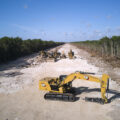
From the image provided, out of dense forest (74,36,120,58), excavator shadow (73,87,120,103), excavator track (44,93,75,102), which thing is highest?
dense forest (74,36,120,58)

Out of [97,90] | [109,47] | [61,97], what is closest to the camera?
[61,97]

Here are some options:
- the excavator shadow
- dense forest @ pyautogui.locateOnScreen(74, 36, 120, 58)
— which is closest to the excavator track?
the excavator shadow

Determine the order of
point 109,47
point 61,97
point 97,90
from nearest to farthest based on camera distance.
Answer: point 61,97 < point 97,90 < point 109,47

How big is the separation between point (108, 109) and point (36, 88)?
4.50 meters

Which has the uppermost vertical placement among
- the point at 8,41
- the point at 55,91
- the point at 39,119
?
the point at 8,41

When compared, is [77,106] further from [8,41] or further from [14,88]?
[8,41]

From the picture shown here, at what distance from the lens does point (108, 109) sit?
16.2ft

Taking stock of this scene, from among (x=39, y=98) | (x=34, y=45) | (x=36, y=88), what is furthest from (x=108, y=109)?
(x=34, y=45)

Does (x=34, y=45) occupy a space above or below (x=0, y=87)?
above

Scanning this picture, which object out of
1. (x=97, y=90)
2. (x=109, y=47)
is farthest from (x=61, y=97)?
(x=109, y=47)

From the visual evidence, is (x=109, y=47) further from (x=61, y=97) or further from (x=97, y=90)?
(x=61, y=97)

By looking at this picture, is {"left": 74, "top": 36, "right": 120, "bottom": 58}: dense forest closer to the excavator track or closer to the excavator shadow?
the excavator shadow

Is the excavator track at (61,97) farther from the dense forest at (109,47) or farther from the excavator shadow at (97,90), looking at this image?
the dense forest at (109,47)

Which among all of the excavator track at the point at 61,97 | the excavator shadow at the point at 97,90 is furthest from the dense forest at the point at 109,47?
the excavator track at the point at 61,97
